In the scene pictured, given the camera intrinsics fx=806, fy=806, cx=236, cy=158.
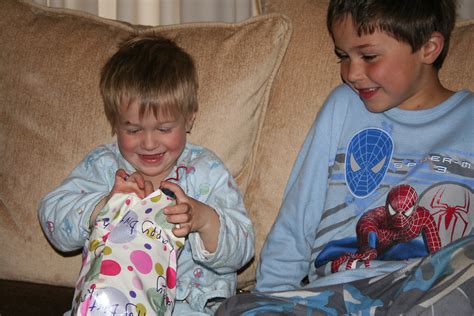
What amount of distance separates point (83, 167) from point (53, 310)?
13.4 inches

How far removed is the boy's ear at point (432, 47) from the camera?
1.83 meters

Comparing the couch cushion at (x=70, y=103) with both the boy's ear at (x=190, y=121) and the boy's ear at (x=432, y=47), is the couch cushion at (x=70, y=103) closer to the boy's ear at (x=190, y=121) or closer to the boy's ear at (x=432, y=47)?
the boy's ear at (x=190, y=121)

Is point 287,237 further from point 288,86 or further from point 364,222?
point 288,86

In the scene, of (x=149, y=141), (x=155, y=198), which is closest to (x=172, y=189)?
(x=155, y=198)

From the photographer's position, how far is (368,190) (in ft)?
6.08

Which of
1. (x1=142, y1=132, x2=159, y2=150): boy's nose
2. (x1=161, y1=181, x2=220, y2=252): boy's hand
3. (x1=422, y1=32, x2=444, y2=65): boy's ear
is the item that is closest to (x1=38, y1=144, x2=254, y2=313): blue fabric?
(x1=161, y1=181, x2=220, y2=252): boy's hand

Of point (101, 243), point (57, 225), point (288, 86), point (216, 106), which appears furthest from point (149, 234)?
point (288, 86)

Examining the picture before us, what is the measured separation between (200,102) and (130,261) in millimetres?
541

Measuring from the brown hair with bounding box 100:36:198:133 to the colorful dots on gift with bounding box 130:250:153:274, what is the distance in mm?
351

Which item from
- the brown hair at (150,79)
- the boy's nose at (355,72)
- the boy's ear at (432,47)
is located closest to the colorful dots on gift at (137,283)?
the brown hair at (150,79)

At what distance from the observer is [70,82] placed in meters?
2.01

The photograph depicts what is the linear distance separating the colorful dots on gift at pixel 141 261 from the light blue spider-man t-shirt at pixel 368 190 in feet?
1.32

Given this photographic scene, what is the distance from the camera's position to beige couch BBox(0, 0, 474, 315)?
196 centimetres

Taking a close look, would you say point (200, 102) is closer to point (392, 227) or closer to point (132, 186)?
point (132, 186)
